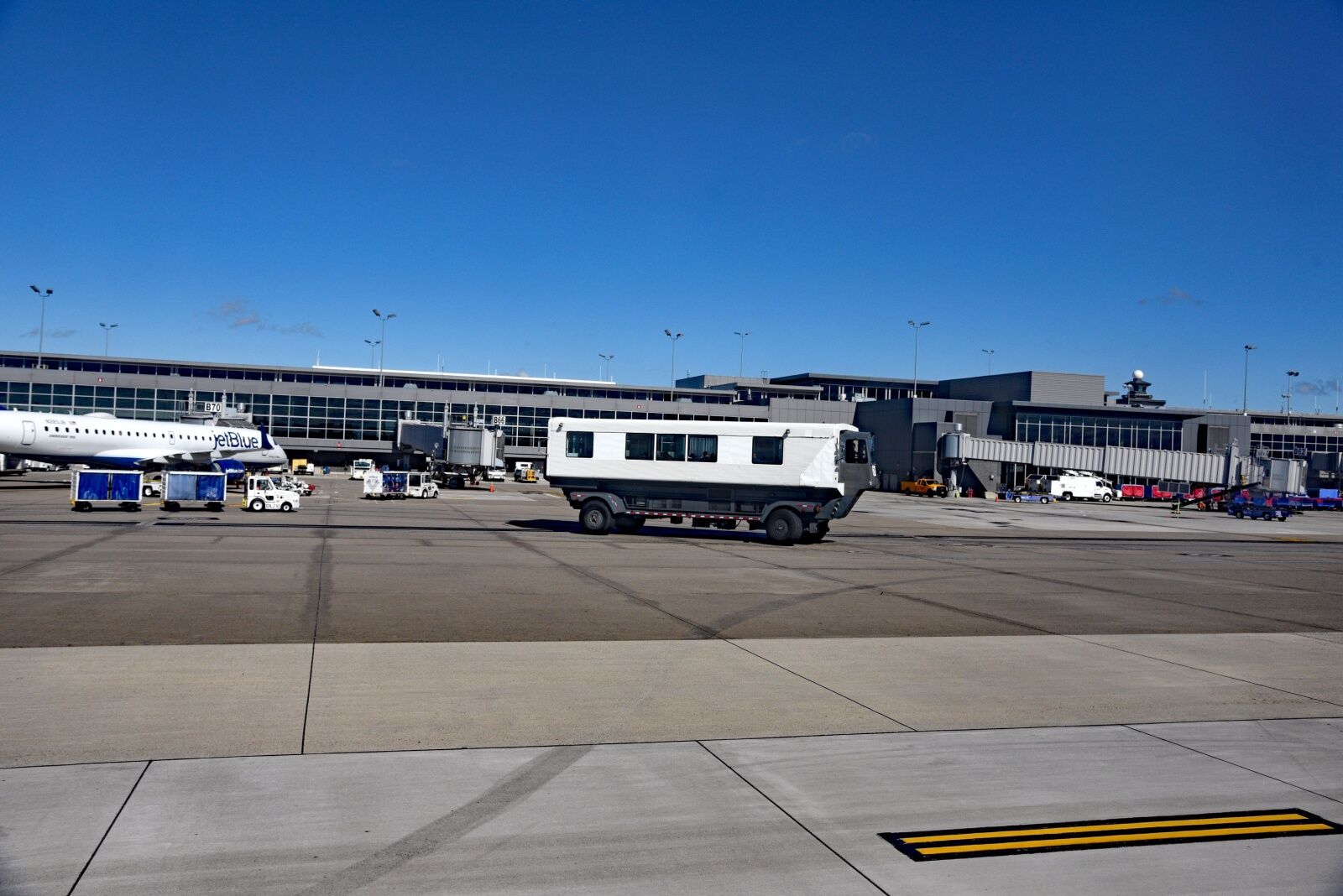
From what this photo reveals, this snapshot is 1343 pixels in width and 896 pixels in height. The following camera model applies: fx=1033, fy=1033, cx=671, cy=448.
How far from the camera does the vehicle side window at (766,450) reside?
30938 millimetres

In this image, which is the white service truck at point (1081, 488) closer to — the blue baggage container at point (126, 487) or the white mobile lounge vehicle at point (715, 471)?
the white mobile lounge vehicle at point (715, 471)

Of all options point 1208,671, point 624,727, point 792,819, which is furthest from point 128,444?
point 792,819

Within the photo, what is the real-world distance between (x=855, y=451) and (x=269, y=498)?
2345 centimetres

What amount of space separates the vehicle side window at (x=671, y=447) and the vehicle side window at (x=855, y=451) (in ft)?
16.2

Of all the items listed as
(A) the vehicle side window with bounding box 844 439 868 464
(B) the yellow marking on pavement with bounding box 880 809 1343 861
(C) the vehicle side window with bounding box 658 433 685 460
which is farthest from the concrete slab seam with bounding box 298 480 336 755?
(A) the vehicle side window with bounding box 844 439 868 464

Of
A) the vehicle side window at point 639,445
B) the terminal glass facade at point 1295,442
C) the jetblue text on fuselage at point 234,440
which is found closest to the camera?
the vehicle side window at point 639,445

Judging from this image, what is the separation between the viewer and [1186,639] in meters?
16.0

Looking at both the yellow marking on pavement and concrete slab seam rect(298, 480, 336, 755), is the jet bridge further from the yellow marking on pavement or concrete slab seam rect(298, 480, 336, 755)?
the yellow marking on pavement

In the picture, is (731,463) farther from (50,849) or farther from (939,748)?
(50,849)

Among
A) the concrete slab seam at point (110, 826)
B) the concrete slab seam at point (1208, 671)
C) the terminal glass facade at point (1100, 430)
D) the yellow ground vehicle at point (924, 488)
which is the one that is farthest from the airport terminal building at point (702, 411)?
the concrete slab seam at point (110, 826)

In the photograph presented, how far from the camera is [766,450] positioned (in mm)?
31094

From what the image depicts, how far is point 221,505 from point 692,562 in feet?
75.0

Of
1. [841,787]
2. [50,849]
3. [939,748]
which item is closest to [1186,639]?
[939,748]

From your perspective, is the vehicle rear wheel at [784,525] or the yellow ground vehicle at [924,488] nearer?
the vehicle rear wheel at [784,525]
